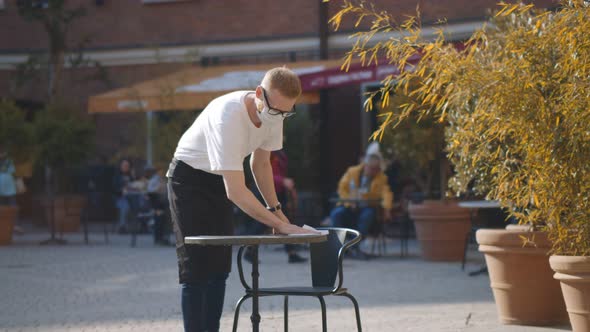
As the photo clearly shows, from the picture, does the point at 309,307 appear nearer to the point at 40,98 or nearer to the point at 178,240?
the point at 178,240

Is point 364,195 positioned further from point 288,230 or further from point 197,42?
point 197,42

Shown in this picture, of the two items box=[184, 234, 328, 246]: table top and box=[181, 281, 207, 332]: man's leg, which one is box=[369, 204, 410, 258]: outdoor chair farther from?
box=[184, 234, 328, 246]: table top

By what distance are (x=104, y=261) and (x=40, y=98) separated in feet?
33.9

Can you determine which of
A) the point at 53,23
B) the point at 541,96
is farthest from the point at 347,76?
the point at 541,96

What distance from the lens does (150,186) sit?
14.7 metres

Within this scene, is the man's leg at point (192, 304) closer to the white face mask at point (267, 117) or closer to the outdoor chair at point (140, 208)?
the white face mask at point (267, 117)

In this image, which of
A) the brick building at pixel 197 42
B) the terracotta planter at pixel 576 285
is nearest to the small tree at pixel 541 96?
the terracotta planter at pixel 576 285

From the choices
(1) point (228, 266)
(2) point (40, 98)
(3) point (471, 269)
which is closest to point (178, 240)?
(1) point (228, 266)

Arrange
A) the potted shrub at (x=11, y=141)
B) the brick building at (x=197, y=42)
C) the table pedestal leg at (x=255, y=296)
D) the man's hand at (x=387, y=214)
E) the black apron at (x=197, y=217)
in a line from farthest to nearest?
the brick building at (x=197, y=42)
the potted shrub at (x=11, y=141)
the man's hand at (x=387, y=214)
the black apron at (x=197, y=217)
the table pedestal leg at (x=255, y=296)

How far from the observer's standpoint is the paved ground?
716 cm

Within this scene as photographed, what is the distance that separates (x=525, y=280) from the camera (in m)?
6.84

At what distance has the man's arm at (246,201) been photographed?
4.45 meters

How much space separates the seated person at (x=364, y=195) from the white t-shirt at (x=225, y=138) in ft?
23.9

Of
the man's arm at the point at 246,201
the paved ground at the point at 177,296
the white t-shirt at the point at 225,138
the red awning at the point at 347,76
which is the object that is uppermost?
the red awning at the point at 347,76
